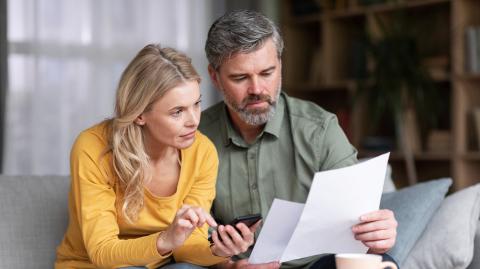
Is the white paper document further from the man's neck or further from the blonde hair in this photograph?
the man's neck

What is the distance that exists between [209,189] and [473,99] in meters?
2.37

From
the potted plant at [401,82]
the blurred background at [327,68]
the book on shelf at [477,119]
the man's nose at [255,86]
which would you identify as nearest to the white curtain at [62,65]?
the blurred background at [327,68]

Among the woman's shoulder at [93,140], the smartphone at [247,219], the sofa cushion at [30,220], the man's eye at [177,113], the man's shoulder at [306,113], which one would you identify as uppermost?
the man's eye at [177,113]

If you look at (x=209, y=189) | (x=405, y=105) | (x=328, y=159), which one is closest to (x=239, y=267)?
(x=209, y=189)

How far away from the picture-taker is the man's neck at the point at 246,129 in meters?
1.92

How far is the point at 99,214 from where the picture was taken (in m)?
1.56

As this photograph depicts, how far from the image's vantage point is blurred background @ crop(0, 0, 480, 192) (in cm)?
334

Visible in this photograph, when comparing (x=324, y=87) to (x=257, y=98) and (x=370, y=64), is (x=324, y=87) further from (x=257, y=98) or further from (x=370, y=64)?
(x=257, y=98)

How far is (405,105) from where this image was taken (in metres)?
3.70

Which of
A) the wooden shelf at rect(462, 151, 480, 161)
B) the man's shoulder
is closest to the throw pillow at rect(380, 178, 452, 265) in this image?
the man's shoulder

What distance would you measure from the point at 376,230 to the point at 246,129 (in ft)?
2.03

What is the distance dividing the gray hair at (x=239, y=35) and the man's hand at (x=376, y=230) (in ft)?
1.89

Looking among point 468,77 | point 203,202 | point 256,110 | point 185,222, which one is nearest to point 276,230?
point 185,222

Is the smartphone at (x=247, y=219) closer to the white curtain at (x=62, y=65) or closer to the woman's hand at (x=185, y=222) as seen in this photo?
the woman's hand at (x=185, y=222)
